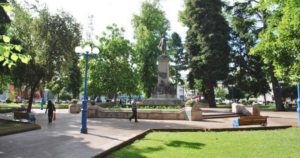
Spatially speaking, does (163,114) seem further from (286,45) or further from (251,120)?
(286,45)

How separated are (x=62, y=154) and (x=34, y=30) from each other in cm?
1912

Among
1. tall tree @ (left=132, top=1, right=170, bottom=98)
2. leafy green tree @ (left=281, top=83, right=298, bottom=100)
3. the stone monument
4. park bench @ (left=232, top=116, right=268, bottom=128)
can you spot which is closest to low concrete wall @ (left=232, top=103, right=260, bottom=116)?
the stone monument

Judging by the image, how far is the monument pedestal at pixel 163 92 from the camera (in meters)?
21.4

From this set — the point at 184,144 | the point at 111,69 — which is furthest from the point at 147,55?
Answer: the point at 184,144

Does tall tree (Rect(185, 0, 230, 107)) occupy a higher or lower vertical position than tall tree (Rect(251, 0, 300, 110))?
higher

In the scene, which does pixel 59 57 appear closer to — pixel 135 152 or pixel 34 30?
pixel 34 30

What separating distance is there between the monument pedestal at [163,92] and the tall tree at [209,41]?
33.9 feet

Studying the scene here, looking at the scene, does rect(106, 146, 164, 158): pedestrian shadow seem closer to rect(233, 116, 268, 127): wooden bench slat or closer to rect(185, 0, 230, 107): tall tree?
rect(233, 116, 268, 127): wooden bench slat

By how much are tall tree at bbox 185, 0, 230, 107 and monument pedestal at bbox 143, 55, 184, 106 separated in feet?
33.9

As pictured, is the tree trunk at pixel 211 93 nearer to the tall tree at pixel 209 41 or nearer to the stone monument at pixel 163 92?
the tall tree at pixel 209 41

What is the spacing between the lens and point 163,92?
2208 centimetres

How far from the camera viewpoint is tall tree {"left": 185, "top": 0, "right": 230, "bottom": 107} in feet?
99.8

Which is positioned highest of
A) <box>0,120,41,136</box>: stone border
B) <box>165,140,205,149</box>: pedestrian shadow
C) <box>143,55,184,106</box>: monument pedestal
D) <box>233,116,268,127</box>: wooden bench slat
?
<box>143,55,184,106</box>: monument pedestal

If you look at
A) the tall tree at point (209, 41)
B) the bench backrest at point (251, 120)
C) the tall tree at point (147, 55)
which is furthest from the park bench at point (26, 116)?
the tall tree at point (209, 41)
